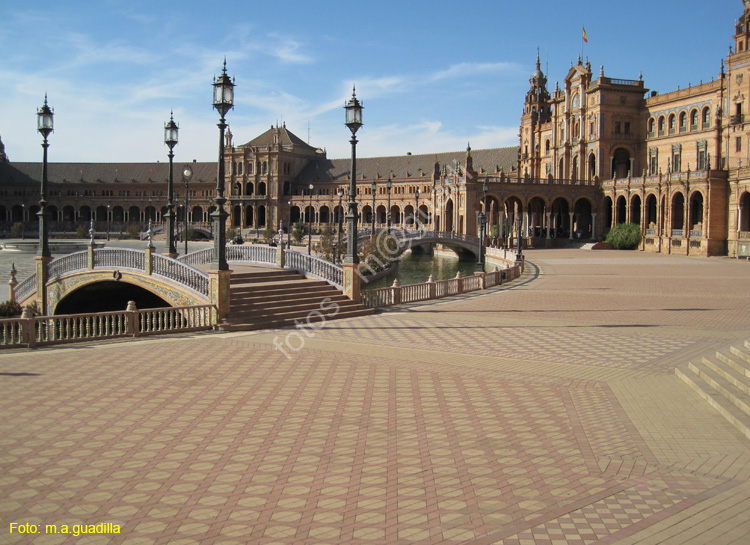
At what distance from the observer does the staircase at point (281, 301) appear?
61.2 ft

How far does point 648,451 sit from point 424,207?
98862mm

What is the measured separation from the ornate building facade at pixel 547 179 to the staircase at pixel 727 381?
32.1 m

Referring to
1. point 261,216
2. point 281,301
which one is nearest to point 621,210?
point 281,301

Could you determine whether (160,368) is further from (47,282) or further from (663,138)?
(663,138)

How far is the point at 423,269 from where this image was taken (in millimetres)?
59719

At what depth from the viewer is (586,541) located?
20.1 ft

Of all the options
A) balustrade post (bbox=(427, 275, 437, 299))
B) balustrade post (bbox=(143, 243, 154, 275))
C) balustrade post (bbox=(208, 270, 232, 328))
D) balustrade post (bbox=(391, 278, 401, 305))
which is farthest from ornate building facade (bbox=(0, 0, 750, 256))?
balustrade post (bbox=(208, 270, 232, 328))

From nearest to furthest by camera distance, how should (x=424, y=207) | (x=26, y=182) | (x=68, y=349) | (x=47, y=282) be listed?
(x=68, y=349), (x=47, y=282), (x=424, y=207), (x=26, y=182)

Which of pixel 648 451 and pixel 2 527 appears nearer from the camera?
pixel 2 527

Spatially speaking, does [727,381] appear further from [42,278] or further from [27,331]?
[42,278]

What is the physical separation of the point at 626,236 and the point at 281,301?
56923 millimetres

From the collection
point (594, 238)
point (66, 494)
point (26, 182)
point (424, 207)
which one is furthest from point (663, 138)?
point (26, 182)

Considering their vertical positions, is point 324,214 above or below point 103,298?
above

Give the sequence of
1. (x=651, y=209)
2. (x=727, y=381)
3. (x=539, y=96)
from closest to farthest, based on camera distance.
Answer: (x=727, y=381), (x=651, y=209), (x=539, y=96)
